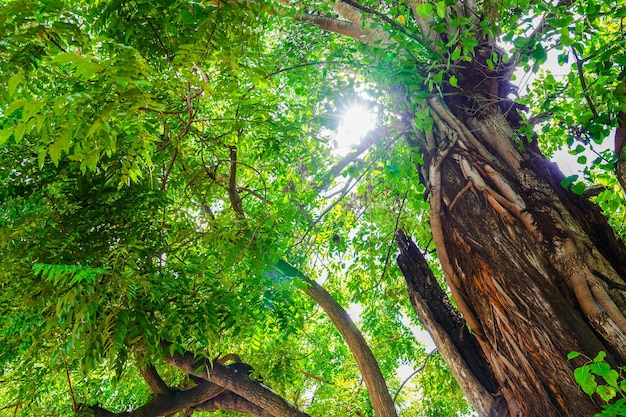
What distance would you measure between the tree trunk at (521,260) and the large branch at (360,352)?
1613 millimetres

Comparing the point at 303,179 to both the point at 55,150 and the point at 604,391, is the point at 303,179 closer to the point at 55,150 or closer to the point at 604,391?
the point at 55,150

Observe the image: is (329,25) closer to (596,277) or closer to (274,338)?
(596,277)

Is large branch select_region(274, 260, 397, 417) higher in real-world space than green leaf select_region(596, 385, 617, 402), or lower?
higher

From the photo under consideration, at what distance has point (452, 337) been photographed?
204 cm

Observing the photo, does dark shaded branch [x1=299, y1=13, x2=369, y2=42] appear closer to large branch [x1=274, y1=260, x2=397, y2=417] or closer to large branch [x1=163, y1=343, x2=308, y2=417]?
large branch [x1=274, y1=260, x2=397, y2=417]

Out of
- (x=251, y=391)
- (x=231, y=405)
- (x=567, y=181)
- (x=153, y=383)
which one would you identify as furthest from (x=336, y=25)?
(x=153, y=383)

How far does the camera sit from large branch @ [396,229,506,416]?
1842 millimetres

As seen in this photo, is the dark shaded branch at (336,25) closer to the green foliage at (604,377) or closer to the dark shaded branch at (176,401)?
the green foliage at (604,377)

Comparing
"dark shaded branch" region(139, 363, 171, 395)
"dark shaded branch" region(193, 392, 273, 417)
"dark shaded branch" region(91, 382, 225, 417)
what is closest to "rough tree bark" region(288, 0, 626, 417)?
"dark shaded branch" region(193, 392, 273, 417)

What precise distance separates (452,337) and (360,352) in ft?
5.96

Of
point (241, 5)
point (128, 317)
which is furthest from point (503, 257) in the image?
point (128, 317)

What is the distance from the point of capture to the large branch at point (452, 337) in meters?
1.84

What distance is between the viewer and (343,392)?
15.8 feet

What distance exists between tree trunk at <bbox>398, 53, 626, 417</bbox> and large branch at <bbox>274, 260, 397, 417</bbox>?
1613 millimetres
